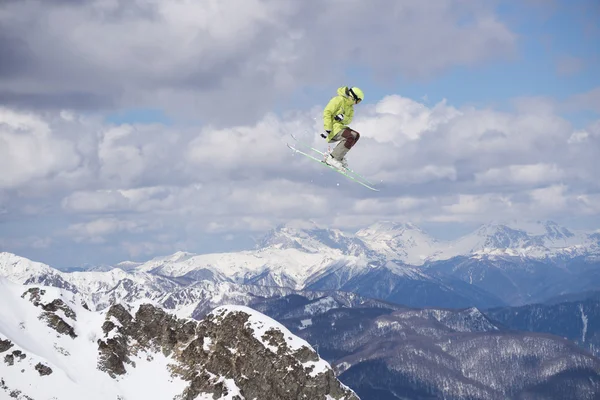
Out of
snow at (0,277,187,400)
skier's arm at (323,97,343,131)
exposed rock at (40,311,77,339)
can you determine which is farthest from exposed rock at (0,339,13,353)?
skier's arm at (323,97,343,131)

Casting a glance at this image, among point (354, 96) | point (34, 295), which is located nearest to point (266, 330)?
point (34, 295)

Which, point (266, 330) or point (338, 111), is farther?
point (266, 330)

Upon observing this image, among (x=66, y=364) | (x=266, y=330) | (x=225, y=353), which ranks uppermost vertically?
(x=266, y=330)

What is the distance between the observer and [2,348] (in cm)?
15650

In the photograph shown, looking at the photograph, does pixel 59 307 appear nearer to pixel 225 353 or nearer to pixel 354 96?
pixel 225 353

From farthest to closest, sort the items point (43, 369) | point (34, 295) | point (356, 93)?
point (34, 295), point (43, 369), point (356, 93)

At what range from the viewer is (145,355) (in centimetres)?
17825

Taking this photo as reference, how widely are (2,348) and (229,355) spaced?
53.9 m

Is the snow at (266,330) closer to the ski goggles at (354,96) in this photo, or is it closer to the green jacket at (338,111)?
the green jacket at (338,111)

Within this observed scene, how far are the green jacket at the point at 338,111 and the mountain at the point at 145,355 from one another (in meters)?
117

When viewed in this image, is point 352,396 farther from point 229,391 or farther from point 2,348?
point 2,348

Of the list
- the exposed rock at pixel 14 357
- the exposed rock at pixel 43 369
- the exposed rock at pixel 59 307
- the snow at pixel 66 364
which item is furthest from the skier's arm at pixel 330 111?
the exposed rock at pixel 59 307

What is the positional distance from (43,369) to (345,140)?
127 metres

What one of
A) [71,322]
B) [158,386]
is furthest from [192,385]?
[71,322]
